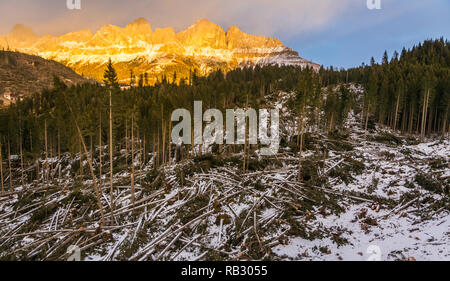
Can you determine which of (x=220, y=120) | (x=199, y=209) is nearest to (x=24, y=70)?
(x=220, y=120)

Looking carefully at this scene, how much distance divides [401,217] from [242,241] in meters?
11.8

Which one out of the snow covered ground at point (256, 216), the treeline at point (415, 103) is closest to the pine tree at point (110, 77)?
the snow covered ground at point (256, 216)

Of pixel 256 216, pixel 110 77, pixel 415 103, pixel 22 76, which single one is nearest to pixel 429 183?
pixel 256 216

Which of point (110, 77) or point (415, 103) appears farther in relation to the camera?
point (415, 103)

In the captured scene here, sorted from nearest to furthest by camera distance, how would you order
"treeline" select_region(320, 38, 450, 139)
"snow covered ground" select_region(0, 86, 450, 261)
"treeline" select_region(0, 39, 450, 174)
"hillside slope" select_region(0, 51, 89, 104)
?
1. "snow covered ground" select_region(0, 86, 450, 261)
2. "treeline" select_region(0, 39, 450, 174)
3. "treeline" select_region(320, 38, 450, 139)
4. "hillside slope" select_region(0, 51, 89, 104)

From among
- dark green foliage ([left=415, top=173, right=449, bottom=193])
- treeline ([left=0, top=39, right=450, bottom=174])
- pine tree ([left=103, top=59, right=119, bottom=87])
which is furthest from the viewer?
treeline ([left=0, top=39, right=450, bottom=174])

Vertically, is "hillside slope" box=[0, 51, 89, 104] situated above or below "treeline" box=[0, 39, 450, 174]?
above

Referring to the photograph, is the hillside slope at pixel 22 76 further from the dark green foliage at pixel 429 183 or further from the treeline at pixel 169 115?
the dark green foliage at pixel 429 183

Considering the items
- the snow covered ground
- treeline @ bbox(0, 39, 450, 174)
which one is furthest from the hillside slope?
the snow covered ground

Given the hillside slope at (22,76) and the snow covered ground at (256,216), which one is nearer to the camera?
the snow covered ground at (256,216)

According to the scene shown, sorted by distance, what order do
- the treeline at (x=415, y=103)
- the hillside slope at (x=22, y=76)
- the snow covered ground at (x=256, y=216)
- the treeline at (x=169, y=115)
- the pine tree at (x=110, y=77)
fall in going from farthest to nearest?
the hillside slope at (x=22, y=76) < the treeline at (x=415, y=103) < the treeline at (x=169, y=115) < the pine tree at (x=110, y=77) < the snow covered ground at (x=256, y=216)

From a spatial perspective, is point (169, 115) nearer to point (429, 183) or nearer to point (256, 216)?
point (256, 216)

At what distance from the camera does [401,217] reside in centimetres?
1446

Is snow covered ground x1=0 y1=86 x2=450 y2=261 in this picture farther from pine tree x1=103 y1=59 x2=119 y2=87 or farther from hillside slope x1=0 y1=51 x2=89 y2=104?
hillside slope x1=0 y1=51 x2=89 y2=104
